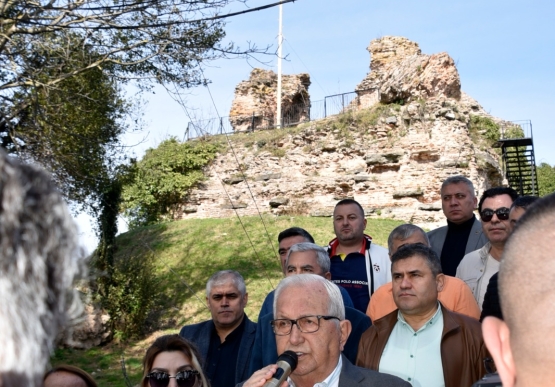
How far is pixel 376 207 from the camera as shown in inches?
797

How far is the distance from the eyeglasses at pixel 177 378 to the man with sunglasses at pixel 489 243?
2364 millimetres

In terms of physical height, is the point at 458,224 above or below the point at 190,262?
below

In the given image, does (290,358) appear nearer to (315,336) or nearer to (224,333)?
(315,336)

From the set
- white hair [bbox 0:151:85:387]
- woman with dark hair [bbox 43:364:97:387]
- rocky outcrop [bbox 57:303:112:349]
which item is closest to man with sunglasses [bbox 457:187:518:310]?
woman with dark hair [bbox 43:364:97:387]

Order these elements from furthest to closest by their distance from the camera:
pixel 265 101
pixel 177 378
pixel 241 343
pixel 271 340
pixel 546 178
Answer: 1. pixel 546 178
2. pixel 265 101
3. pixel 241 343
4. pixel 271 340
5. pixel 177 378

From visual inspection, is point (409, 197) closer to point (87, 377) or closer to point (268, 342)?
point (268, 342)

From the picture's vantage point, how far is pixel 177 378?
3.42 m

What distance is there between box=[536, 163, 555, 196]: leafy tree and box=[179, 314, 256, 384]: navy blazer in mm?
36546

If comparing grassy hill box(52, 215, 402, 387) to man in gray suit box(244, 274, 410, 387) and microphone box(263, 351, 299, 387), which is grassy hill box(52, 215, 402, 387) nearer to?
man in gray suit box(244, 274, 410, 387)

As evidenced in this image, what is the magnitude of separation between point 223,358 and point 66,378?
201 cm

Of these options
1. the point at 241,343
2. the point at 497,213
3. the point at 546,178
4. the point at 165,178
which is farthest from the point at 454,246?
the point at 546,178

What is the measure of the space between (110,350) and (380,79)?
16476 millimetres

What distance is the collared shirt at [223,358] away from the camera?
466 centimetres

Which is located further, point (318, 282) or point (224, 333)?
point (224, 333)
